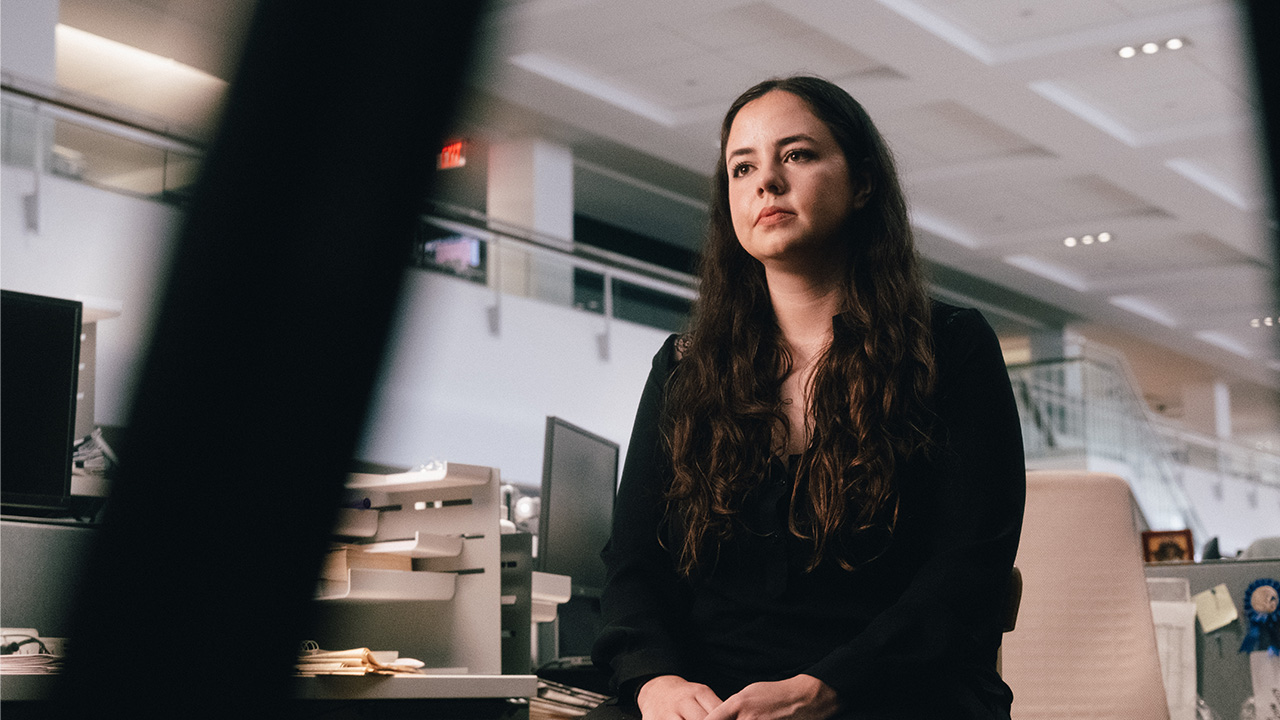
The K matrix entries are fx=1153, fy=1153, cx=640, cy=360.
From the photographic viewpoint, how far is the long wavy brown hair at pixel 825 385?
1.18 meters

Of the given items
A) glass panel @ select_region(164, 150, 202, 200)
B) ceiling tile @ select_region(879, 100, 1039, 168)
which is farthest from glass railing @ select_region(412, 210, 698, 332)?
ceiling tile @ select_region(879, 100, 1039, 168)

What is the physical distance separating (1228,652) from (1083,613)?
31.6 inches

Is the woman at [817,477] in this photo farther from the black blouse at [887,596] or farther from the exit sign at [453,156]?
the exit sign at [453,156]

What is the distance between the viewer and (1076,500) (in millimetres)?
2135

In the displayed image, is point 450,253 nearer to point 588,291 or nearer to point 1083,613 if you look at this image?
point 588,291

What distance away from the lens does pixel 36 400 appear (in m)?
1.88

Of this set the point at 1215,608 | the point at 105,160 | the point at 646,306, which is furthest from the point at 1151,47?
the point at 105,160

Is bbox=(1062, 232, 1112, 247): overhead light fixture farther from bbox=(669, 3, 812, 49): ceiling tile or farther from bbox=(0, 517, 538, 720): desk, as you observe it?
bbox=(0, 517, 538, 720): desk

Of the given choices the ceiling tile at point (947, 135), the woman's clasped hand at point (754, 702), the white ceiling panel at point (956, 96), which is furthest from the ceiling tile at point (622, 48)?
the woman's clasped hand at point (754, 702)

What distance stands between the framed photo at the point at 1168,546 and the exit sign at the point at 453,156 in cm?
631

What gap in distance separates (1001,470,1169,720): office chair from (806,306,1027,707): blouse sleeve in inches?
39.0

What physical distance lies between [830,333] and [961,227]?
10878 millimetres

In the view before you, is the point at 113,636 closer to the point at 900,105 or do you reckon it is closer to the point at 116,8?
the point at 116,8

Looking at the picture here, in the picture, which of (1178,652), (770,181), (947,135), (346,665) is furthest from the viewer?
(947,135)
